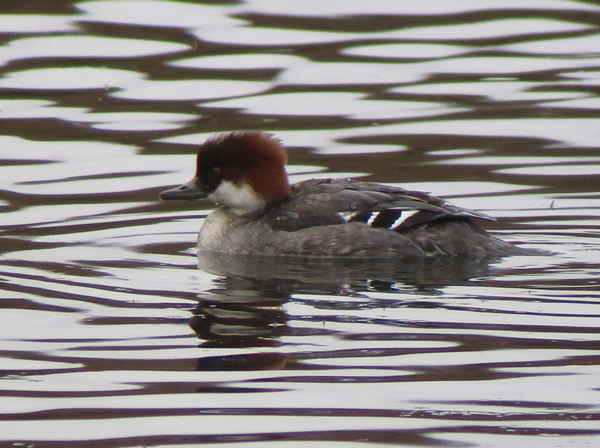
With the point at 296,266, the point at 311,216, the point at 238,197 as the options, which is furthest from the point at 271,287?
the point at 238,197

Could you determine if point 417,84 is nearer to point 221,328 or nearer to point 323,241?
point 323,241

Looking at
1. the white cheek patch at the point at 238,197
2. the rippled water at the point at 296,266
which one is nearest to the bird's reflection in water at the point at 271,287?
the rippled water at the point at 296,266

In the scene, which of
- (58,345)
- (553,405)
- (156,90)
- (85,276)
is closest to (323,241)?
(85,276)

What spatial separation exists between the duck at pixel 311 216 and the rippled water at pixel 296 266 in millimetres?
282

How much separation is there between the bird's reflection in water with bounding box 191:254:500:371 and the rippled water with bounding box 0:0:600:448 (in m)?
0.02

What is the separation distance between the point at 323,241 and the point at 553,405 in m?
3.37

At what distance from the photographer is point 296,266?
8.09 m

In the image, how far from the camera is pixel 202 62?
43.9 feet

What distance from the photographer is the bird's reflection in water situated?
609 centimetres

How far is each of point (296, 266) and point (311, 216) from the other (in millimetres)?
451

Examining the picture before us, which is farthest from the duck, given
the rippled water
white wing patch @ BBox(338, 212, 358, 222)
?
the rippled water

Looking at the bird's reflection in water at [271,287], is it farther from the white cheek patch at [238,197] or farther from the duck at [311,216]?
the white cheek patch at [238,197]

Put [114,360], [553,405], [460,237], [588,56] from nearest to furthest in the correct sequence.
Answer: [553,405] → [114,360] → [460,237] → [588,56]

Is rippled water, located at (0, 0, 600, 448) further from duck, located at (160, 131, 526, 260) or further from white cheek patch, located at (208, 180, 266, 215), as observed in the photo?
white cheek patch, located at (208, 180, 266, 215)
